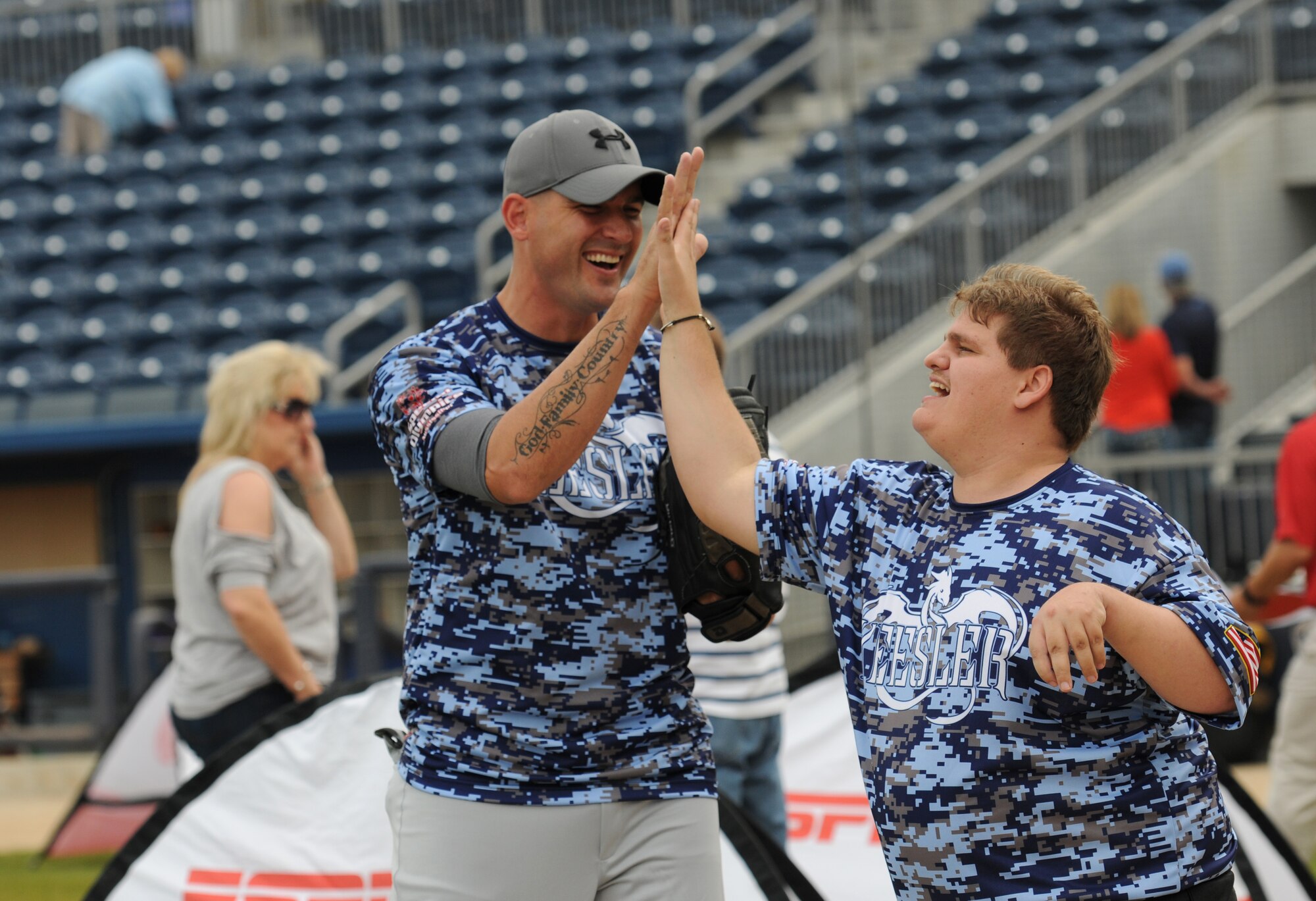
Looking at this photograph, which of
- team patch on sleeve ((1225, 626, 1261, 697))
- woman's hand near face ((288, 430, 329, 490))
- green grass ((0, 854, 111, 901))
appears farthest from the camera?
green grass ((0, 854, 111, 901))

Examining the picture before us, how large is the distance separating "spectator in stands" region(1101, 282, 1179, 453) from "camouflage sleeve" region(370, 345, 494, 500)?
22.9ft

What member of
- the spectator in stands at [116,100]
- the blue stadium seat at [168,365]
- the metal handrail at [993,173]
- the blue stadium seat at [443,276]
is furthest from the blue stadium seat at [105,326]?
the metal handrail at [993,173]

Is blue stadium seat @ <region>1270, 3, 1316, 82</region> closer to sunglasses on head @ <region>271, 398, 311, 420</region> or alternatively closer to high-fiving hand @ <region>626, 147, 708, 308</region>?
sunglasses on head @ <region>271, 398, 311, 420</region>

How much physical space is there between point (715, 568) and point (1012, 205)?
8543 mm

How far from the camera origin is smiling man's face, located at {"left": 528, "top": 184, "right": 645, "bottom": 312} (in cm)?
275

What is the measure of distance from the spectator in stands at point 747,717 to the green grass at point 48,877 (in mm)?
2680

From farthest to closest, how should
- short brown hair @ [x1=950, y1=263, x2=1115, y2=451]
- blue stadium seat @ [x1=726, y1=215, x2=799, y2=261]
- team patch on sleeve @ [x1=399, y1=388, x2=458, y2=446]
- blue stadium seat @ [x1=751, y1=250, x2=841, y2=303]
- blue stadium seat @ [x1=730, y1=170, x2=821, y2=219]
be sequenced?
blue stadium seat @ [x1=730, y1=170, x2=821, y2=219] < blue stadium seat @ [x1=726, y1=215, x2=799, y2=261] < blue stadium seat @ [x1=751, y1=250, x2=841, y2=303] < team patch on sleeve @ [x1=399, y1=388, x2=458, y2=446] < short brown hair @ [x1=950, y1=263, x2=1115, y2=451]

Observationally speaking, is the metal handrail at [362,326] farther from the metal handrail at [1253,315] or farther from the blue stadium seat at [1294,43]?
the blue stadium seat at [1294,43]

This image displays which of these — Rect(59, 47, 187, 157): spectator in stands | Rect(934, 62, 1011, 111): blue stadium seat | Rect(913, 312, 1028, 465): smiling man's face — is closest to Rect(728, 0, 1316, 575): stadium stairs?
Rect(934, 62, 1011, 111): blue stadium seat

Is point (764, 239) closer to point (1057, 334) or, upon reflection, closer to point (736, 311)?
point (736, 311)

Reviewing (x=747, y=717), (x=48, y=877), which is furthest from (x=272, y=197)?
(x=747, y=717)

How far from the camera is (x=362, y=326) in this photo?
12445 millimetres

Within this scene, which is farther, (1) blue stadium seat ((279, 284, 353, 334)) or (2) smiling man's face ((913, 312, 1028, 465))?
(1) blue stadium seat ((279, 284, 353, 334))

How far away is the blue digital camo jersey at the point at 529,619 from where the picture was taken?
105 inches
